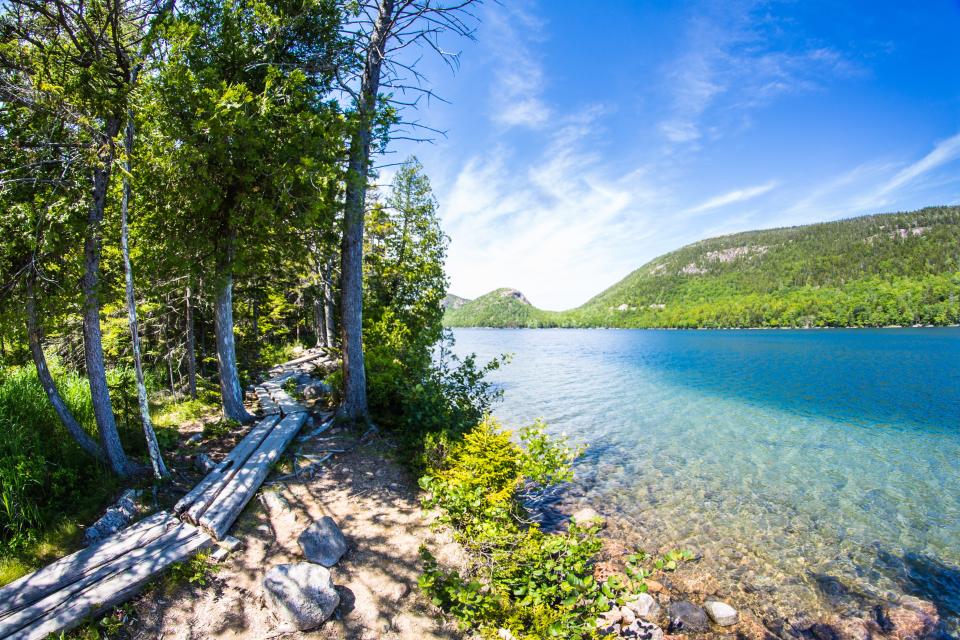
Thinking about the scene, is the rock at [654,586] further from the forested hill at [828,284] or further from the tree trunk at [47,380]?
the forested hill at [828,284]

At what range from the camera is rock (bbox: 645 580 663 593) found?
614 centimetres

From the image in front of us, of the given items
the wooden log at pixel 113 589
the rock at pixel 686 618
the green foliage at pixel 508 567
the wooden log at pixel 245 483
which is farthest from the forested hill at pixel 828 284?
the wooden log at pixel 113 589

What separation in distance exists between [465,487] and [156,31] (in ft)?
27.8

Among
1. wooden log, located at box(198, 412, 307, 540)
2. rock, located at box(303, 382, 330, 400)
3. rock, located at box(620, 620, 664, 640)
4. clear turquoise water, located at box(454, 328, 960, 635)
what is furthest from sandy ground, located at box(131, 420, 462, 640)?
clear turquoise water, located at box(454, 328, 960, 635)

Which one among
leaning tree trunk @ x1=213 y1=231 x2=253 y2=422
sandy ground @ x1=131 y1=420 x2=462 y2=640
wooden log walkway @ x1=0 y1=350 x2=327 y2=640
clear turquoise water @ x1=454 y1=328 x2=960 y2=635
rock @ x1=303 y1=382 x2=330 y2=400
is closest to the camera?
wooden log walkway @ x1=0 y1=350 x2=327 y2=640

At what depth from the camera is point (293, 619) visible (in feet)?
12.9

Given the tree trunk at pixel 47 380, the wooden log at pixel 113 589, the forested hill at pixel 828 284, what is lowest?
the wooden log at pixel 113 589

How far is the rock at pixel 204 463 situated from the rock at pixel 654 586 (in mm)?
7655

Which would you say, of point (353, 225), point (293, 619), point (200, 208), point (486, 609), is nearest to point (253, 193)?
point (200, 208)

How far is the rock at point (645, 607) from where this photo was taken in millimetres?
5520

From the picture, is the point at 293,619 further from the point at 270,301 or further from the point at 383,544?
the point at 270,301

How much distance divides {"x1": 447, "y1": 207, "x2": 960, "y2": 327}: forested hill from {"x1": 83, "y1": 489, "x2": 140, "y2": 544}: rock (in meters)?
133

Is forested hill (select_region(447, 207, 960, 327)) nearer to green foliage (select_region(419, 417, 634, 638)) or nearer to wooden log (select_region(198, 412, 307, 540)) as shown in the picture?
green foliage (select_region(419, 417, 634, 638))

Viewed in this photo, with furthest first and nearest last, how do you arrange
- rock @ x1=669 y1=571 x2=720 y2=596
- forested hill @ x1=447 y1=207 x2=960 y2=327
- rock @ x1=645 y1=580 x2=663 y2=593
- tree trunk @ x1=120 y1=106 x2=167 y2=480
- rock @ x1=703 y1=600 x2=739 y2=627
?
forested hill @ x1=447 y1=207 x2=960 y2=327 → rock @ x1=669 y1=571 x2=720 y2=596 → rock @ x1=645 y1=580 x2=663 y2=593 → tree trunk @ x1=120 y1=106 x2=167 y2=480 → rock @ x1=703 y1=600 x2=739 y2=627
